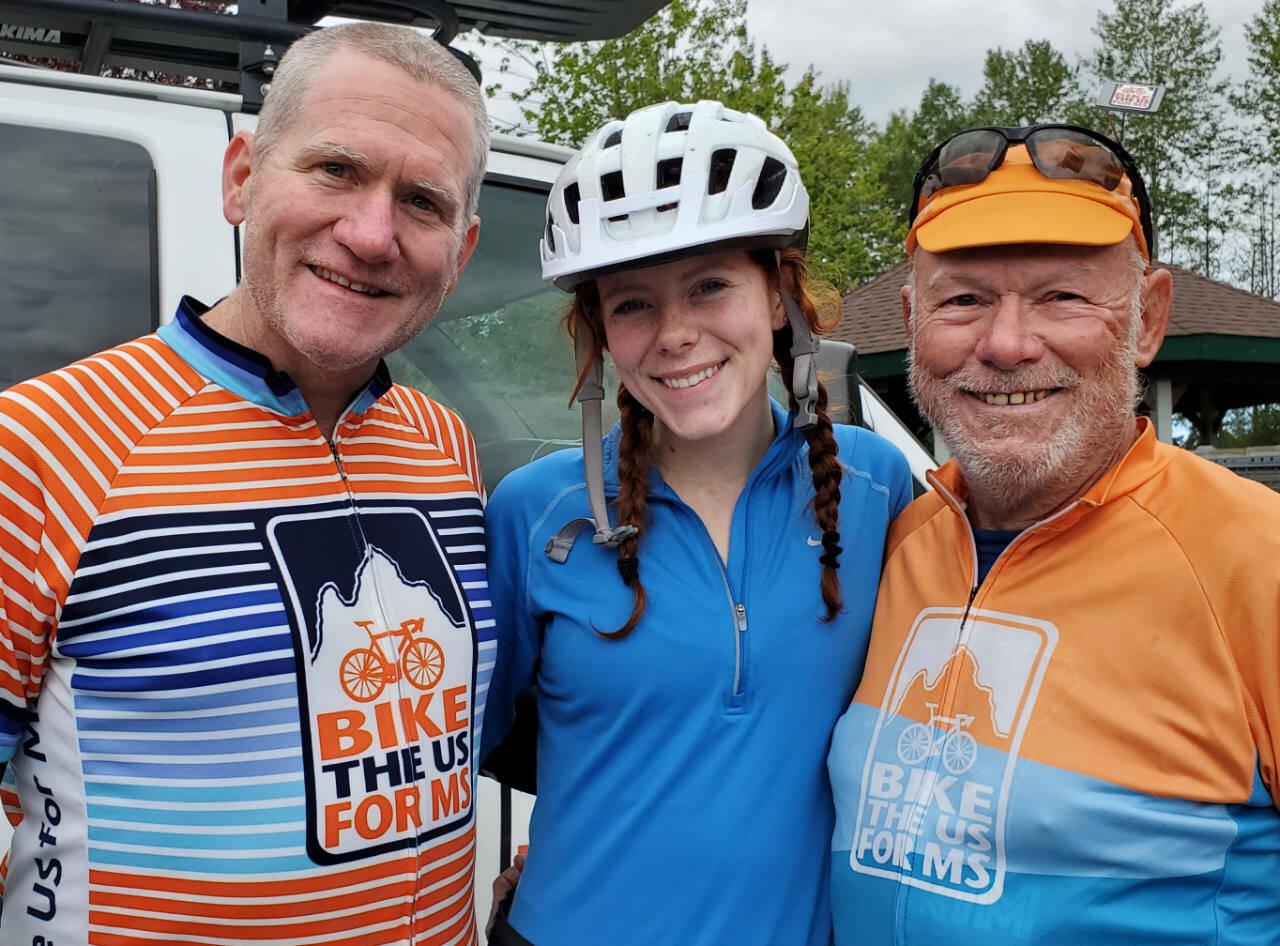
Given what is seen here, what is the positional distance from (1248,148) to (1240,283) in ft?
24.0

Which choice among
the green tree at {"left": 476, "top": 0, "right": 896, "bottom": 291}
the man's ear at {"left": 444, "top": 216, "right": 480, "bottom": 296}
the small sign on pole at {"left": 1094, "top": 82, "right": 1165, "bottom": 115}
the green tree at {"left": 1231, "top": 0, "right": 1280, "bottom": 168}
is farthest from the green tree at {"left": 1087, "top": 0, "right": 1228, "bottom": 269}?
the man's ear at {"left": 444, "top": 216, "right": 480, "bottom": 296}

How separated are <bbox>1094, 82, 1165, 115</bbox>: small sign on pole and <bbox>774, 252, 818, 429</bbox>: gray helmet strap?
8.35 meters

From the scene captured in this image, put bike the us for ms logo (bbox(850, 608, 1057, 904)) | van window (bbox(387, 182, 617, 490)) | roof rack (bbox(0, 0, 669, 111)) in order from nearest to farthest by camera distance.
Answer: bike the us for ms logo (bbox(850, 608, 1057, 904))
roof rack (bbox(0, 0, 669, 111))
van window (bbox(387, 182, 617, 490))

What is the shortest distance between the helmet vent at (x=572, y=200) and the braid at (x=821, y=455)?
0.39 m

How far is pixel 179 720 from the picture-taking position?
1.76 metres

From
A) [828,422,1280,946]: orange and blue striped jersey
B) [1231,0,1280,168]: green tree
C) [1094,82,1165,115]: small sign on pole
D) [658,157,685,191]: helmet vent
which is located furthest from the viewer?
[1231,0,1280,168]: green tree

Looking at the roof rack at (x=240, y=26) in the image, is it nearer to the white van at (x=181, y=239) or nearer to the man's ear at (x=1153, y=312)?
the white van at (x=181, y=239)

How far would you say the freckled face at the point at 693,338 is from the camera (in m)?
2.20

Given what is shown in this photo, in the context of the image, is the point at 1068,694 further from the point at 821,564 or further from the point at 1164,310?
the point at 1164,310

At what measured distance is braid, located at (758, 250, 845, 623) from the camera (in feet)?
6.93

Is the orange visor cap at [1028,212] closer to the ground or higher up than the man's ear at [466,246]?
higher up

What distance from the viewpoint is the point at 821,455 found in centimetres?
227

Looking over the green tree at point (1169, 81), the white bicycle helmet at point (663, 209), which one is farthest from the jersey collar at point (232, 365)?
the green tree at point (1169, 81)

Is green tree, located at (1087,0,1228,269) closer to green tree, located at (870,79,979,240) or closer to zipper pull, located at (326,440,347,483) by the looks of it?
→ green tree, located at (870,79,979,240)
